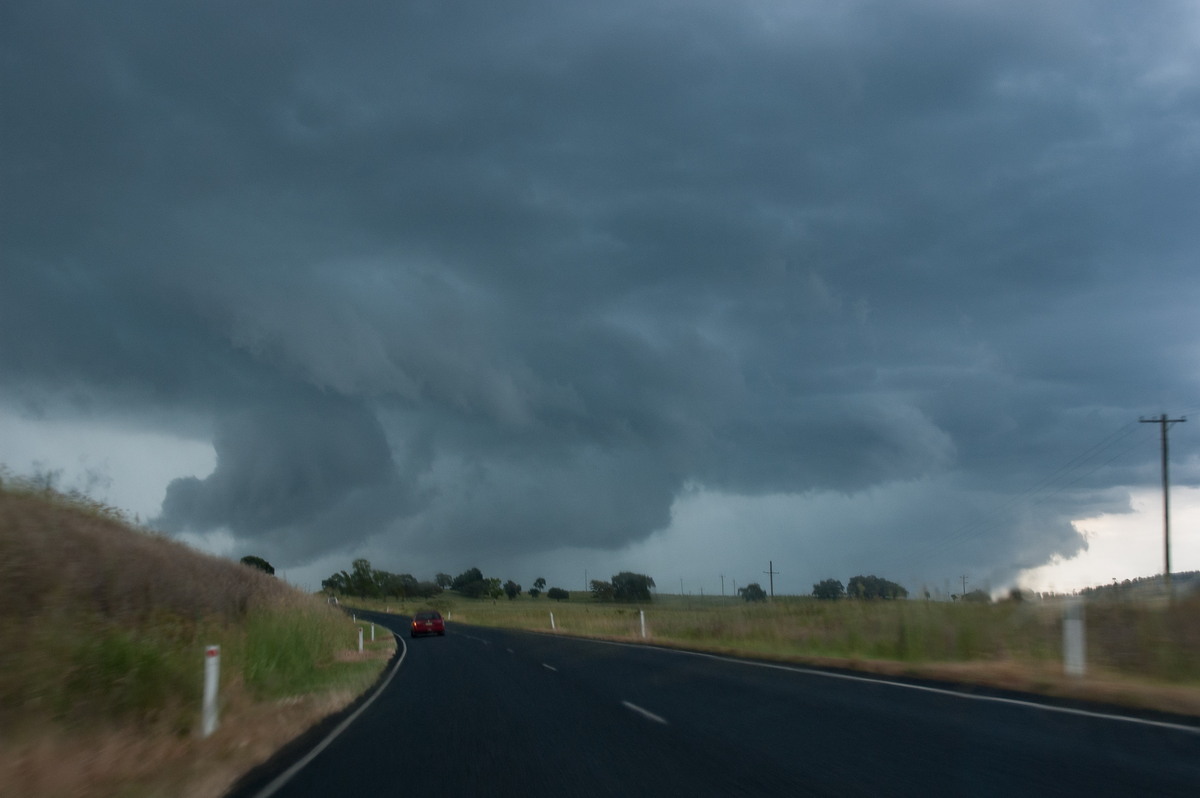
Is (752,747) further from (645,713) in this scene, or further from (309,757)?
(309,757)

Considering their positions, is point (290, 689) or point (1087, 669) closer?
point (1087, 669)

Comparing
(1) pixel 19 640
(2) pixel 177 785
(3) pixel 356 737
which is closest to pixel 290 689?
(3) pixel 356 737

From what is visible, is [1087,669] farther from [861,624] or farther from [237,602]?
[237,602]

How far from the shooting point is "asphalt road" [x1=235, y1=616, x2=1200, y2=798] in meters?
7.85

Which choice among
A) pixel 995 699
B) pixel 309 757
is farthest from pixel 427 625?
pixel 309 757

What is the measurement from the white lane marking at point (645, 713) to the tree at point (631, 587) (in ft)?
440

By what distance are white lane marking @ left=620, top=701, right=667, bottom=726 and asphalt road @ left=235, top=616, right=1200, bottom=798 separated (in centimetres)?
3

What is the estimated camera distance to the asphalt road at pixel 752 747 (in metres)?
7.85

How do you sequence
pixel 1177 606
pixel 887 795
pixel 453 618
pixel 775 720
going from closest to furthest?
pixel 887 795 → pixel 775 720 → pixel 1177 606 → pixel 453 618

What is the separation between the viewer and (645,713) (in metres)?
13.3

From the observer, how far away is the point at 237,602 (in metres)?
25.4

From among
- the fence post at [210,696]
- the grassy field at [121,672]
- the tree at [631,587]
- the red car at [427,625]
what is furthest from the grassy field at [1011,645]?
the tree at [631,587]

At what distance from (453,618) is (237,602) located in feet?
250

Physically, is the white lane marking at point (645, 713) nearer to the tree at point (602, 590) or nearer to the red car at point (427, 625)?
the red car at point (427, 625)
